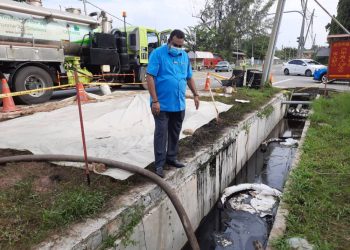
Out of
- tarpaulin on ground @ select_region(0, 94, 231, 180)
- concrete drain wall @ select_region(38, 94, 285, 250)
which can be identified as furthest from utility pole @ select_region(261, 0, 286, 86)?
concrete drain wall @ select_region(38, 94, 285, 250)

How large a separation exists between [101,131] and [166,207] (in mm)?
2041

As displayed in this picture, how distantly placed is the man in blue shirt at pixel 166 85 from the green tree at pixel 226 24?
47758 millimetres

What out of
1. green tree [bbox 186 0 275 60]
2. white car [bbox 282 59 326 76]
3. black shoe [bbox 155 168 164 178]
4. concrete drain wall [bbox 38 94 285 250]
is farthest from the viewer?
green tree [bbox 186 0 275 60]

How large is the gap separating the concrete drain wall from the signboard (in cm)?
749

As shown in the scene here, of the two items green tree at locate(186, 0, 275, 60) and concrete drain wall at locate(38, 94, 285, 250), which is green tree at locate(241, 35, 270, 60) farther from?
concrete drain wall at locate(38, 94, 285, 250)

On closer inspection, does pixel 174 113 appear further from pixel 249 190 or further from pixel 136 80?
pixel 136 80

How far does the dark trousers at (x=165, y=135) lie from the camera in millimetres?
3582

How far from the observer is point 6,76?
8953 mm

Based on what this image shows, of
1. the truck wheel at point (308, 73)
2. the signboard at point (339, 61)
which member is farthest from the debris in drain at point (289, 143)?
the truck wheel at point (308, 73)

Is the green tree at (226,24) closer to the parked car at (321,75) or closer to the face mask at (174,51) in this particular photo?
the parked car at (321,75)

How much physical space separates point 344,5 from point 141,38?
2538cm

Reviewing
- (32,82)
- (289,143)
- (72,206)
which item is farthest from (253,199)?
(32,82)

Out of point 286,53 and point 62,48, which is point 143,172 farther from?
point 286,53

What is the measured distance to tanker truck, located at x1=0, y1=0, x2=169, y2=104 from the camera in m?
8.68
